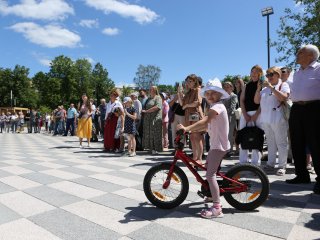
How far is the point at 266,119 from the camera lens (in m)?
6.02

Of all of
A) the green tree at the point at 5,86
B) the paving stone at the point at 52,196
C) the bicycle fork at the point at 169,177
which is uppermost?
the green tree at the point at 5,86

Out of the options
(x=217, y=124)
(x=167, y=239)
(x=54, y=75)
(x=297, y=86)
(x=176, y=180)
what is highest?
(x=54, y=75)

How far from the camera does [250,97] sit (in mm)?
6375

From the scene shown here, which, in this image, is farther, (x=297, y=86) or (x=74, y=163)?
(x=74, y=163)

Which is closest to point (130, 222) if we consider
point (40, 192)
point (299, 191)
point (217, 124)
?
point (217, 124)

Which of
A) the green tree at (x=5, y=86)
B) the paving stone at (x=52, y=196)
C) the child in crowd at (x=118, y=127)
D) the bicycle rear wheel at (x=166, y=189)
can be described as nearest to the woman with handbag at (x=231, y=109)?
the child in crowd at (x=118, y=127)

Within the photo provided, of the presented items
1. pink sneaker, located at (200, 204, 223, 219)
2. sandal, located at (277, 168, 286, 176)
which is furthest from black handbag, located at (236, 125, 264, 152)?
pink sneaker, located at (200, 204, 223, 219)

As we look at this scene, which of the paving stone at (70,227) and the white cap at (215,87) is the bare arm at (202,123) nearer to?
the white cap at (215,87)

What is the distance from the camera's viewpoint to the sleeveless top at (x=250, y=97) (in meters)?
6.31

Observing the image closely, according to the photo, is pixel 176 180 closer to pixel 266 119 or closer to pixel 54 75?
pixel 266 119

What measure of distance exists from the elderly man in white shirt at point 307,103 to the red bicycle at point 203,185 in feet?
4.46

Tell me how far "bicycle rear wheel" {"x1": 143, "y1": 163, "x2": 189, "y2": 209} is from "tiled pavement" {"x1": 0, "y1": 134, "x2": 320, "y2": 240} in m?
0.11

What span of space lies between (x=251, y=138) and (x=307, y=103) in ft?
4.25

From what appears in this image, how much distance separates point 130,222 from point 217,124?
144 centimetres
